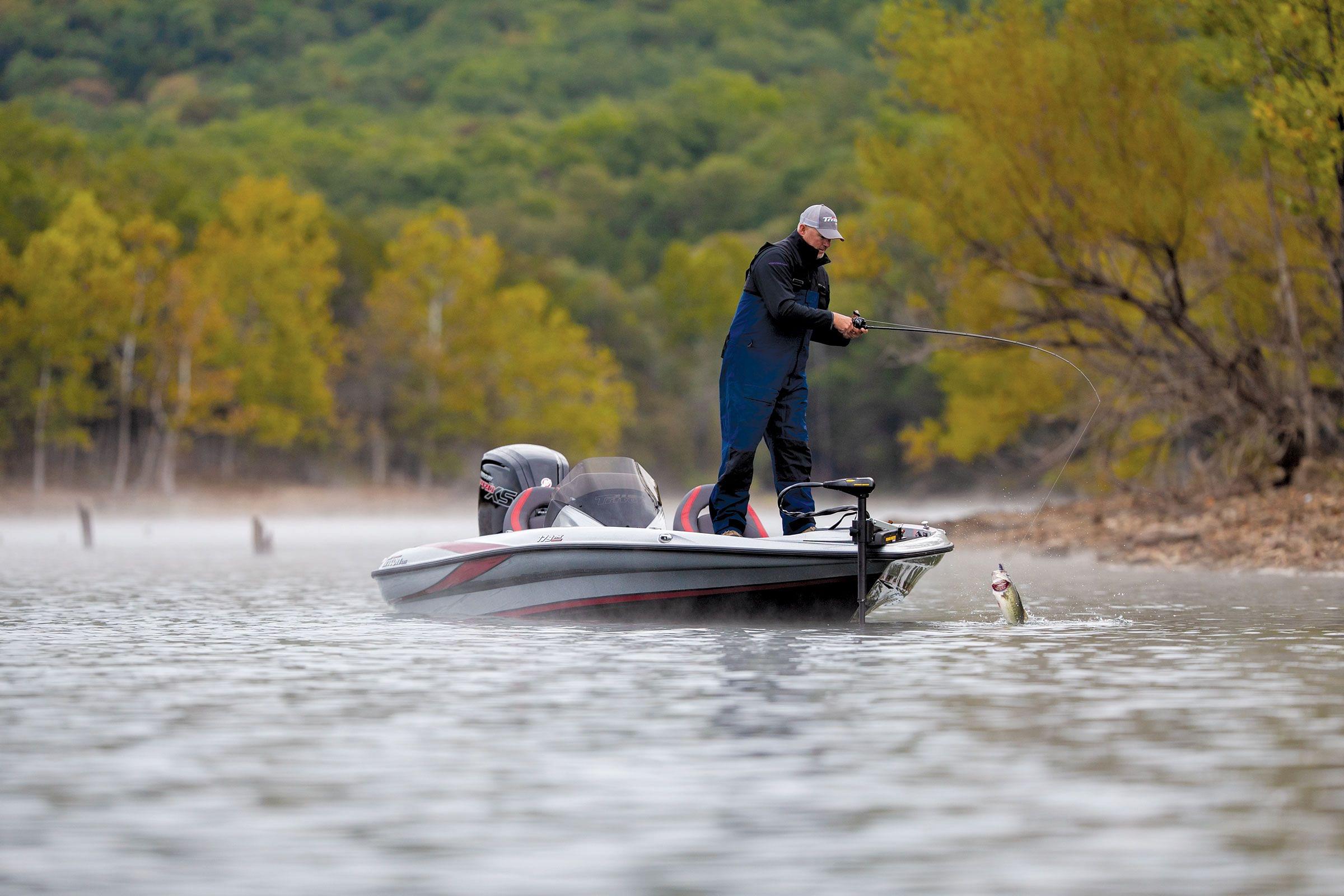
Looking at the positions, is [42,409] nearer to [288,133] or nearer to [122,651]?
[122,651]

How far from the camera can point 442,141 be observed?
135m

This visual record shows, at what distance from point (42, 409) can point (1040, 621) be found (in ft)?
162

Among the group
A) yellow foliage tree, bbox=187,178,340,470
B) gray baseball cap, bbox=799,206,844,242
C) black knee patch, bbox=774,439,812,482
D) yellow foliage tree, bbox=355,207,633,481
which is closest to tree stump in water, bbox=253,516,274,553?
black knee patch, bbox=774,439,812,482

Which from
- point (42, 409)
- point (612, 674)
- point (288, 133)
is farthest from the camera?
point (288, 133)

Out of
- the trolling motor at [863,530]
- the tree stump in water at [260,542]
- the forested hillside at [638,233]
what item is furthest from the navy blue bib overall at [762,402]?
the tree stump in water at [260,542]

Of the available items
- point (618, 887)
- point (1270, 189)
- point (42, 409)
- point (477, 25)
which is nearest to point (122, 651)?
point (618, 887)

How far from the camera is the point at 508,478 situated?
44.4ft

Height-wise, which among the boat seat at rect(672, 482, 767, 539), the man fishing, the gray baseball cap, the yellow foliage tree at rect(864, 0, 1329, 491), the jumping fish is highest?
the yellow foliage tree at rect(864, 0, 1329, 491)

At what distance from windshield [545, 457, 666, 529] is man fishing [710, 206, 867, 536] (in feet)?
2.81

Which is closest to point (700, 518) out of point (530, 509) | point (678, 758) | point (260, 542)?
point (530, 509)

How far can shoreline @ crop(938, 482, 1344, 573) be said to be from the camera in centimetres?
1819

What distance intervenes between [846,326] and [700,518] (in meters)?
1.78

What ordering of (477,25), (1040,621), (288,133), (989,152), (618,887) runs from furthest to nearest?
(477,25) → (288,133) → (989,152) → (1040,621) → (618,887)

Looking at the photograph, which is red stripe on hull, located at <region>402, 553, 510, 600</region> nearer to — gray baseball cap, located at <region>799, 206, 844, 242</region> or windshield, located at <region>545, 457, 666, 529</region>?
windshield, located at <region>545, 457, 666, 529</region>
